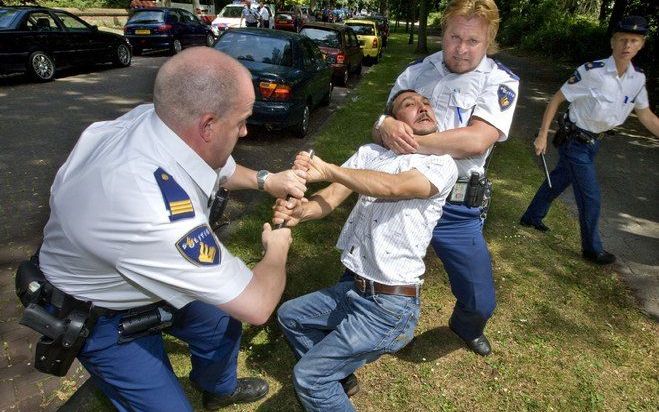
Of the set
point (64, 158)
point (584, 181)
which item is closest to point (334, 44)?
point (64, 158)

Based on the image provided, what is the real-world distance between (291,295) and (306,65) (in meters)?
5.76

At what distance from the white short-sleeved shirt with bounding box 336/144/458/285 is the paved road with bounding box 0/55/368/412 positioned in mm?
2148

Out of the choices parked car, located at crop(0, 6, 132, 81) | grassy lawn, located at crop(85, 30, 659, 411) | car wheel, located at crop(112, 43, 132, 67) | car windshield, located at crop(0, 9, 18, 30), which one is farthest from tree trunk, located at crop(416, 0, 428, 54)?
grassy lawn, located at crop(85, 30, 659, 411)

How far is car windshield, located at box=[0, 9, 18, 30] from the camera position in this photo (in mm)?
9281

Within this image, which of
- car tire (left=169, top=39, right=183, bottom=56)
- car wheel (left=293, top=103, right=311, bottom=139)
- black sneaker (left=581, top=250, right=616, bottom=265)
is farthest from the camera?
car tire (left=169, top=39, right=183, bottom=56)

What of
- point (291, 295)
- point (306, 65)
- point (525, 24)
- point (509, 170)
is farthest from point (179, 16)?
point (525, 24)

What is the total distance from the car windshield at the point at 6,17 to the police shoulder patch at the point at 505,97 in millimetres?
10836

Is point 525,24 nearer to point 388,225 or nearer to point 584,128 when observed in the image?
point 584,128

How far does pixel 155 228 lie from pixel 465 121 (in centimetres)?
193

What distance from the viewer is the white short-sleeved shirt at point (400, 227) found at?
220 centimetres

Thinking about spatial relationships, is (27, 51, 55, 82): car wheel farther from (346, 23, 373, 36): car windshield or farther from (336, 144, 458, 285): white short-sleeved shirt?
(346, 23, 373, 36): car windshield

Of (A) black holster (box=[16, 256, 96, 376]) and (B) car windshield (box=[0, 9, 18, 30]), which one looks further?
(B) car windshield (box=[0, 9, 18, 30])

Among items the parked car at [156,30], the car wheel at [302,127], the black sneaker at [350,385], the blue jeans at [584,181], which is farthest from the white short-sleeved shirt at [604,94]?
the parked car at [156,30]

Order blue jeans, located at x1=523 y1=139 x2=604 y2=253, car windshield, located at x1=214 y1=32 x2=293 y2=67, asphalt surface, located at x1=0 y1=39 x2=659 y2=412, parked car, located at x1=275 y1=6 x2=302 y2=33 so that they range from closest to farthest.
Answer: asphalt surface, located at x1=0 y1=39 x2=659 y2=412
blue jeans, located at x1=523 y1=139 x2=604 y2=253
car windshield, located at x1=214 y1=32 x2=293 y2=67
parked car, located at x1=275 y1=6 x2=302 y2=33
